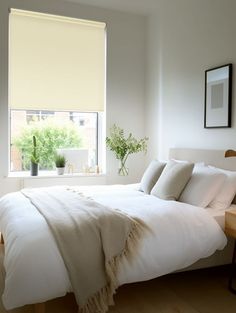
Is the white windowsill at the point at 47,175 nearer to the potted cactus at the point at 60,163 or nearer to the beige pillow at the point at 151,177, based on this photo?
the potted cactus at the point at 60,163

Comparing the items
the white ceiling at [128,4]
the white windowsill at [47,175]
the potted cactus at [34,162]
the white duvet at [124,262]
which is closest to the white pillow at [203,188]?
the white duvet at [124,262]

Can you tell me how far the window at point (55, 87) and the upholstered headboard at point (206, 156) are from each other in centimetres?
146

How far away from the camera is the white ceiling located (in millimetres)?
4629

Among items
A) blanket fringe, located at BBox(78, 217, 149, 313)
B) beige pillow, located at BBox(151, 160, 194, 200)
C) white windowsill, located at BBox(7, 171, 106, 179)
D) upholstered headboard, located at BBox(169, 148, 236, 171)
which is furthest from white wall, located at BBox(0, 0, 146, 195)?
blanket fringe, located at BBox(78, 217, 149, 313)

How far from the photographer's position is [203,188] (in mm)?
2990

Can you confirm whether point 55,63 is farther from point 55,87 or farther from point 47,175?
point 47,175

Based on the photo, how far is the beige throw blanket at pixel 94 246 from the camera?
210cm

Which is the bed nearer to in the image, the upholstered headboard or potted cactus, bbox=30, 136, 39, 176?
the upholstered headboard

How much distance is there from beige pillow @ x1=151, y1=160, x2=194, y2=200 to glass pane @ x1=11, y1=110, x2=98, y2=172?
1966 millimetres

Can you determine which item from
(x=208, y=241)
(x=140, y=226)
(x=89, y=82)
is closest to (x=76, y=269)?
(x=140, y=226)

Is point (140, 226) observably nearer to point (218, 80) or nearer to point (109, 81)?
point (218, 80)

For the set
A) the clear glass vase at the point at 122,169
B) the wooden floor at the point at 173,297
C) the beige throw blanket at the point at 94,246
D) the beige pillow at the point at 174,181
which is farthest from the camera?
the clear glass vase at the point at 122,169

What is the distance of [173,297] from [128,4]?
397 cm

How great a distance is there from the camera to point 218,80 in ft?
11.7
